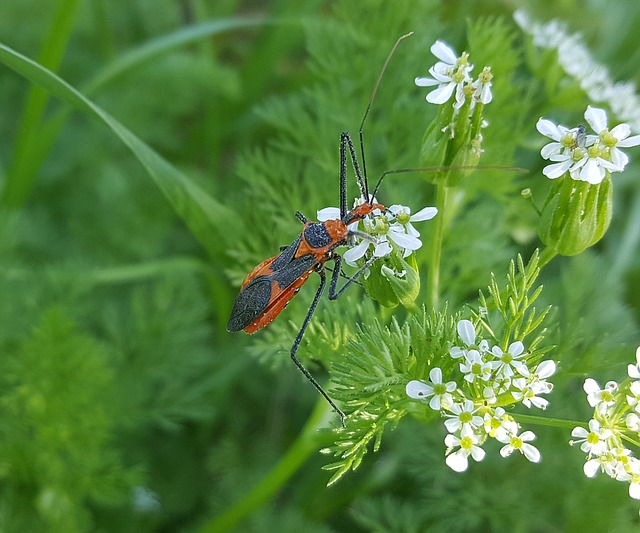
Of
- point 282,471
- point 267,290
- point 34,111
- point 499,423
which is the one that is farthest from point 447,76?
point 34,111

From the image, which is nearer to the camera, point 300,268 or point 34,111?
point 300,268

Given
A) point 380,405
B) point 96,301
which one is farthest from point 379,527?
point 96,301

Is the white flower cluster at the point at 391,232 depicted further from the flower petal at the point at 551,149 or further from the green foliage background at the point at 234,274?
the flower petal at the point at 551,149

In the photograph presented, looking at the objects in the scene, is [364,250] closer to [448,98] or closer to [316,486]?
[448,98]

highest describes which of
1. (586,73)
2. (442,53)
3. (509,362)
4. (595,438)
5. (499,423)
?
(586,73)

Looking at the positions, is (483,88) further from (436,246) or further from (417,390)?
(417,390)
